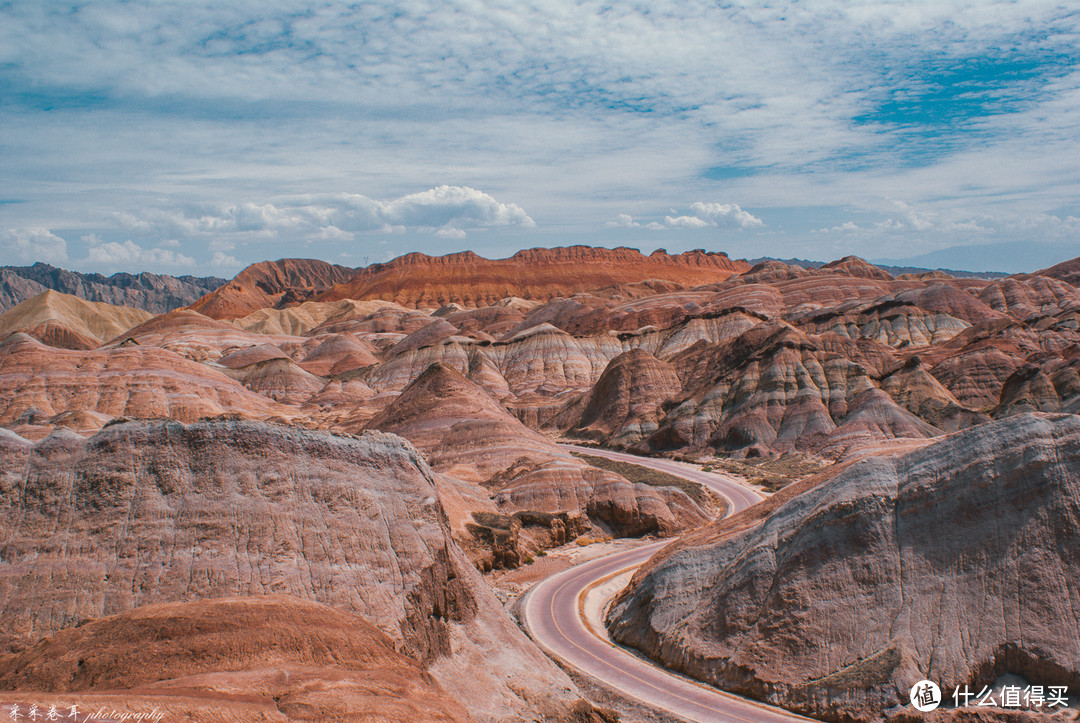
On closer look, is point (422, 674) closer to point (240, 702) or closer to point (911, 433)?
point (240, 702)

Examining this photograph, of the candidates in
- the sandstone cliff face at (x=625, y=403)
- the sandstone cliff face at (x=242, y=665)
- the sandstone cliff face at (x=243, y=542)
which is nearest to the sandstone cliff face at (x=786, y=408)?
the sandstone cliff face at (x=625, y=403)

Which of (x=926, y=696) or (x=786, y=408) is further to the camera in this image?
(x=786, y=408)

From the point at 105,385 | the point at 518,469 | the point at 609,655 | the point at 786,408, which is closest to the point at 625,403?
the point at 786,408

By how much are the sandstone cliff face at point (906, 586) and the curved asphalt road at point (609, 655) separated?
2.15ft

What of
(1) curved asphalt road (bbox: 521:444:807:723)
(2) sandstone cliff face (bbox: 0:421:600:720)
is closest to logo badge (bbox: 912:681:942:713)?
(1) curved asphalt road (bbox: 521:444:807:723)

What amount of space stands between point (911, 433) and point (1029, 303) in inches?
3491

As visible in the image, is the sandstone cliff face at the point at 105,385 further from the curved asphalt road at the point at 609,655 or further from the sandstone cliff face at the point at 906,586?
the sandstone cliff face at the point at 906,586

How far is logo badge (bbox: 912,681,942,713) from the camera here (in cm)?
1702

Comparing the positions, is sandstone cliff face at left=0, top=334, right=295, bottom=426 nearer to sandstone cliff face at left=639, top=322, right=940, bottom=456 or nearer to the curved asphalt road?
the curved asphalt road

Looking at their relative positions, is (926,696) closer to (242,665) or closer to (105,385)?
(242,665)

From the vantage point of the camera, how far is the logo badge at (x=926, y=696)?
17.0 meters

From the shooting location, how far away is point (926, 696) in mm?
17219

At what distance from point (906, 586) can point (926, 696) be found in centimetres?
294

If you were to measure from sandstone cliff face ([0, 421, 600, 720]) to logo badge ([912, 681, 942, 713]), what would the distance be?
7.86m
